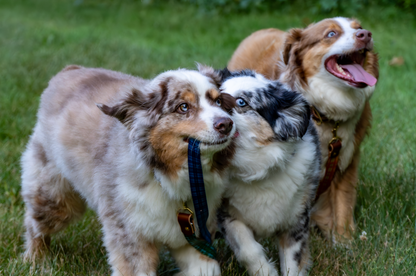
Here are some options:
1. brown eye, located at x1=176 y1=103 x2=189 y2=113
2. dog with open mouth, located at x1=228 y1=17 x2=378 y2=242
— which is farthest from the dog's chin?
dog with open mouth, located at x1=228 y1=17 x2=378 y2=242

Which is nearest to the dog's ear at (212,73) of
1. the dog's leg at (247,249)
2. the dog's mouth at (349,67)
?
the dog's leg at (247,249)

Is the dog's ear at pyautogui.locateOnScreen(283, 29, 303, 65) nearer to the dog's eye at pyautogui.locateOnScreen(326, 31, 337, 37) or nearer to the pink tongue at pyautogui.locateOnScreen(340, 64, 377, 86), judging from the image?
the dog's eye at pyautogui.locateOnScreen(326, 31, 337, 37)

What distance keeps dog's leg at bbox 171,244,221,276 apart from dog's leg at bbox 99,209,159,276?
0.18 meters

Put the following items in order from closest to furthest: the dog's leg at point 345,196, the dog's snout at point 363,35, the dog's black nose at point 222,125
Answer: the dog's black nose at point 222,125 → the dog's snout at point 363,35 → the dog's leg at point 345,196

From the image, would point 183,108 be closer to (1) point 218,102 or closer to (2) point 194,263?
(1) point 218,102

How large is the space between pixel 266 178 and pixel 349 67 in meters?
1.46

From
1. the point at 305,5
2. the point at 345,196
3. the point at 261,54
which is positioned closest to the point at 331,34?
the point at 261,54

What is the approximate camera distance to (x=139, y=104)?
9.69ft

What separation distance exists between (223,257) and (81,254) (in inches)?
43.9

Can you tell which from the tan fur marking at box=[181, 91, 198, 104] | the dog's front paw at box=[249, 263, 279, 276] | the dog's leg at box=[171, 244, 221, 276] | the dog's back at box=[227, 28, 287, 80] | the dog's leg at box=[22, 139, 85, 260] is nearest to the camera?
the tan fur marking at box=[181, 91, 198, 104]

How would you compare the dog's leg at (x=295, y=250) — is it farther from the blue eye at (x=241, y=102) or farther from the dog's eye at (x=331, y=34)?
the dog's eye at (x=331, y=34)

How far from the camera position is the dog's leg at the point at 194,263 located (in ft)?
10.5

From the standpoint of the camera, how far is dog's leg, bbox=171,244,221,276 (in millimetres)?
3186

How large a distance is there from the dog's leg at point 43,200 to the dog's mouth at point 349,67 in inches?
90.5
